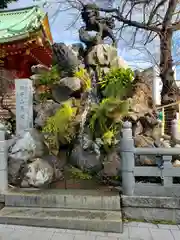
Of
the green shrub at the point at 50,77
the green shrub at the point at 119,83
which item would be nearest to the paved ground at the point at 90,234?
the green shrub at the point at 119,83

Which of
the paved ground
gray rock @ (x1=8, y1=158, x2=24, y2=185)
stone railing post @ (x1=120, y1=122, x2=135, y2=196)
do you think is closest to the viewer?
the paved ground

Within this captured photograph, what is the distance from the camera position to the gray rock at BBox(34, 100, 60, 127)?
5128 mm

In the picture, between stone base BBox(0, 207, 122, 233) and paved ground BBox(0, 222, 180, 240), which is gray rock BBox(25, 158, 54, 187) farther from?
paved ground BBox(0, 222, 180, 240)

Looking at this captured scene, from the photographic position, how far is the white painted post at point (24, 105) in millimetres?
5395

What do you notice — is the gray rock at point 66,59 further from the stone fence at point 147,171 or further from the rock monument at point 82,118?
the stone fence at point 147,171

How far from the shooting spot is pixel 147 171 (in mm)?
3721

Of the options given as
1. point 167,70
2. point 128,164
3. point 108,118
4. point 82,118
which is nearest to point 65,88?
point 82,118

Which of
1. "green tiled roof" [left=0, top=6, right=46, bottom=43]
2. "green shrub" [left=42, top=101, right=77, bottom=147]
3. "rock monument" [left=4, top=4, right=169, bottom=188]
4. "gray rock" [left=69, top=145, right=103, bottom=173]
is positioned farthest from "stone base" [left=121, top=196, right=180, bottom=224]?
"green tiled roof" [left=0, top=6, right=46, bottom=43]

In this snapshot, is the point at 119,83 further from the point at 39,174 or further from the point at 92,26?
the point at 39,174

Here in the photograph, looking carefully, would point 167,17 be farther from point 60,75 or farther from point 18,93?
point 18,93

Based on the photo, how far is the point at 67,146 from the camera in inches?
201

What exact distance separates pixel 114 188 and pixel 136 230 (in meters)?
0.86

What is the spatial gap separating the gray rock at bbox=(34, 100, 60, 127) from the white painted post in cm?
20

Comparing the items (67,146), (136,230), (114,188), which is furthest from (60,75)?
(136,230)
